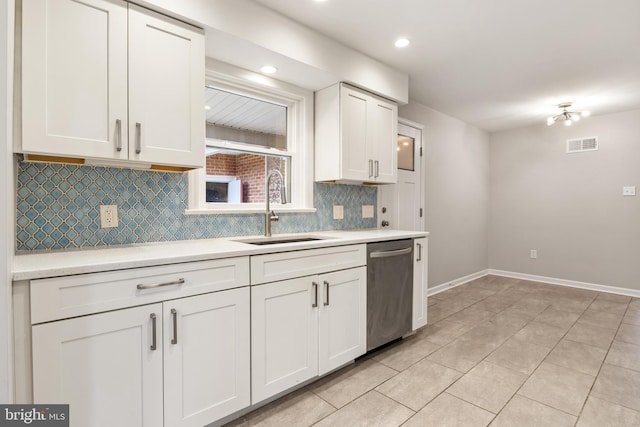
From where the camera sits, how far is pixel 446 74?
10.4 ft

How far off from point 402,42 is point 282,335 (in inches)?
91.5

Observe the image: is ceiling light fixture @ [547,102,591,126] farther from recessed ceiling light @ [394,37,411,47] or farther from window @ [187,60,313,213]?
window @ [187,60,313,213]

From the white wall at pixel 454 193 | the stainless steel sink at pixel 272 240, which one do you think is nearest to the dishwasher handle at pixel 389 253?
the stainless steel sink at pixel 272 240

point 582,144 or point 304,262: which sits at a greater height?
point 582,144

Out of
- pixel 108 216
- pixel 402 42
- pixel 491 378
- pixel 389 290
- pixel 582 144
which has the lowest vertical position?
pixel 491 378

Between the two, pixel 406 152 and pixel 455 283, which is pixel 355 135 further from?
pixel 455 283

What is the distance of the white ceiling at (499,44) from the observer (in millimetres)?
2119

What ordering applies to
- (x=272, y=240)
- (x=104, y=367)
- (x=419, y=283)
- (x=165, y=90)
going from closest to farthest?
(x=104, y=367) < (x=165, y=90) < (x=272, y=240) < (x=419, y=283)

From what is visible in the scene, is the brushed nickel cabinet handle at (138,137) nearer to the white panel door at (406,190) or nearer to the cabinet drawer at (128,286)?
the cabinet drawer at (128,286)

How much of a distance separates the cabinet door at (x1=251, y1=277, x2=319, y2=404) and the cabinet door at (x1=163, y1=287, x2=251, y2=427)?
0.20 feet

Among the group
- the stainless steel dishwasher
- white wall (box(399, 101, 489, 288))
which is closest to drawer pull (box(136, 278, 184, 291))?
the stainless steel dishwasher

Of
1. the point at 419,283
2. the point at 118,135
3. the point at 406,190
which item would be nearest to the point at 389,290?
the point at 419,283

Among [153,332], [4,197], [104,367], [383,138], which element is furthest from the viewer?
[383,138]

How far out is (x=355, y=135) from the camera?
8.99 ft
